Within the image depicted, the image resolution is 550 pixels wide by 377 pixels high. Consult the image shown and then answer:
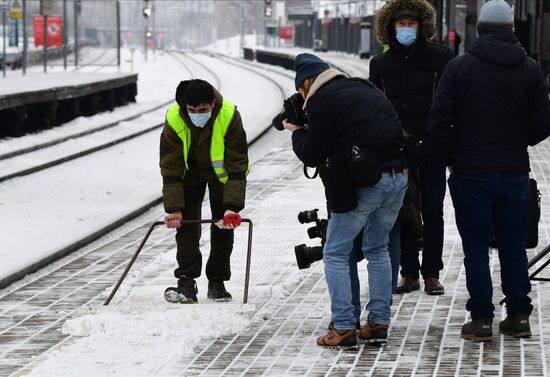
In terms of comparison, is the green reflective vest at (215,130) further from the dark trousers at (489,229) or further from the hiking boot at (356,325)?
the dark trousers at (489,229)

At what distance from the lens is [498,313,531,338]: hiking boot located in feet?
24.1

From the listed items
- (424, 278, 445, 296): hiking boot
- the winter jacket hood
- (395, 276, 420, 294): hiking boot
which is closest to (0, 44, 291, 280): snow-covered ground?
(395, 276, 420, 294): hiking boot

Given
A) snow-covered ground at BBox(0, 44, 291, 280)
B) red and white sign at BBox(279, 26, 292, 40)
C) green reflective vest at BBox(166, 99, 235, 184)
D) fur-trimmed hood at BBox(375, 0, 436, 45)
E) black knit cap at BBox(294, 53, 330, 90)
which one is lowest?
red and white sign at BBox(279, 26, 292, 40)

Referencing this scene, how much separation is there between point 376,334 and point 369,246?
46 centimetres

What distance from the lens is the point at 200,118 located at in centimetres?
803

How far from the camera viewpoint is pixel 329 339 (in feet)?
23.6

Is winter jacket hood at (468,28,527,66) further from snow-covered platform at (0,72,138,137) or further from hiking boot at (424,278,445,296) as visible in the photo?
snow-covered platform at (0,72,138,137)

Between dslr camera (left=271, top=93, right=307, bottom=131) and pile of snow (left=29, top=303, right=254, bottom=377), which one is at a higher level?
dslr camera (left=271, top=93, right=307, bottom=131)

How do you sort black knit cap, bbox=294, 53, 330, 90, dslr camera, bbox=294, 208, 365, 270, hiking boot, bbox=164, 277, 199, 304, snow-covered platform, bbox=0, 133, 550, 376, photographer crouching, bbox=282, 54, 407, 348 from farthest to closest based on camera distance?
hiking boot, bbox=164, 277, 199, 304 < dslr camera, bbox=294, 208, 365, 270 < black knit cap, bbox=294, 53, 330, 90 < photographer crouching, bbox=282, 54, 407, 348 < snow-covered platform, bbox=0, 133, 550, 376

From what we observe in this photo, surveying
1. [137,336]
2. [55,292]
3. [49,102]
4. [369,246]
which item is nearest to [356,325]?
[369,246]

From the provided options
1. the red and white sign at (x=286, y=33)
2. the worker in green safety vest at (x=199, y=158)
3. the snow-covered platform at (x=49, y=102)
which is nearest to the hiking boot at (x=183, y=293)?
the worker in green safety vest at (x=199, y=158)

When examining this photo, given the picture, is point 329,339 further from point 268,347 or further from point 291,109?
point 291,109

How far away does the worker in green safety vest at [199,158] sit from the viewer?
8070 mm

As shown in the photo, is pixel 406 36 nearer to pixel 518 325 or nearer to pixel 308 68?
pixel 308 68
